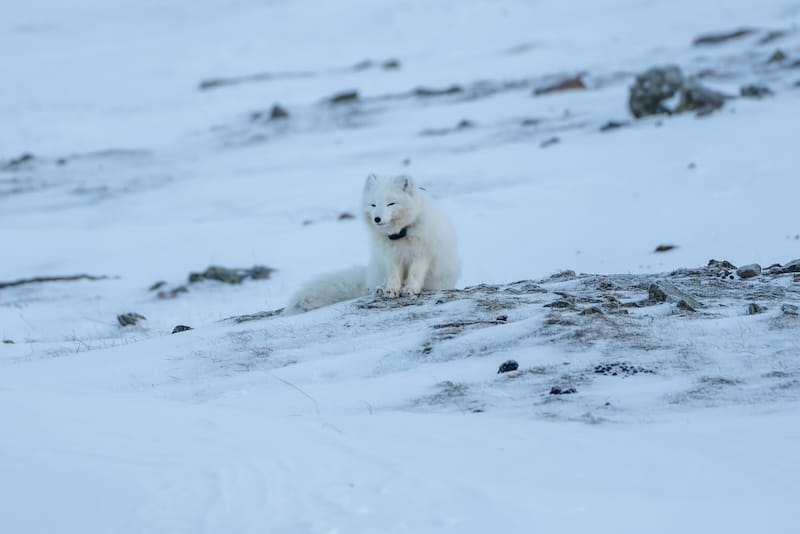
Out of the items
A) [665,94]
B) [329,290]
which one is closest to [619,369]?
[329,290]

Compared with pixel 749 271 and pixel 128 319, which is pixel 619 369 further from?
pixel 128 319

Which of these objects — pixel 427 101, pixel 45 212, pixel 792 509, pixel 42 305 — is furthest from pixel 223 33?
pixel 792 509

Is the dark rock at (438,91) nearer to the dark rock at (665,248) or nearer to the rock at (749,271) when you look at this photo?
the dark rock at (665,248)

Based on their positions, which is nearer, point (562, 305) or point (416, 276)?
point (562, 305)

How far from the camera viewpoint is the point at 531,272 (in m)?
12.2

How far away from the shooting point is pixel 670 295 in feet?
23.4

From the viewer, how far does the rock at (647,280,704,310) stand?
22.9ft

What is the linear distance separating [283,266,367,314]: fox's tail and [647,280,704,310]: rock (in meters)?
2.88

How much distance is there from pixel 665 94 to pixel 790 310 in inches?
572

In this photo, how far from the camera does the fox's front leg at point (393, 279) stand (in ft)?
27.6

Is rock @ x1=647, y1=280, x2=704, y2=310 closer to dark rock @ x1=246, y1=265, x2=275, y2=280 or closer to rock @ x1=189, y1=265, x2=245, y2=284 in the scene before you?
dark rock @ x1=246, y1=265, x2=275, y2=280

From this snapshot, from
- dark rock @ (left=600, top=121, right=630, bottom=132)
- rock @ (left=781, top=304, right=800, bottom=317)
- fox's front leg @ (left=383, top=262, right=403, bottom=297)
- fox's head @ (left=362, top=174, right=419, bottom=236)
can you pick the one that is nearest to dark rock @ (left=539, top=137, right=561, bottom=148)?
dark rock @ (left=600, top=121, right=630, bottom=132)

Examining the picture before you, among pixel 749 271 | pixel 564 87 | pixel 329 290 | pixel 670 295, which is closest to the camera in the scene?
pixel 670 295

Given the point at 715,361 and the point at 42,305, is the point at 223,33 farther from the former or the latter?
the point at 715,361
